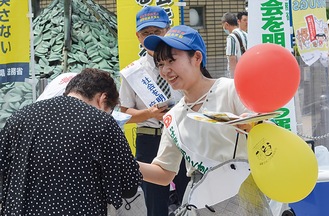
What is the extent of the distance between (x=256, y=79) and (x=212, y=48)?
12385 millimetres

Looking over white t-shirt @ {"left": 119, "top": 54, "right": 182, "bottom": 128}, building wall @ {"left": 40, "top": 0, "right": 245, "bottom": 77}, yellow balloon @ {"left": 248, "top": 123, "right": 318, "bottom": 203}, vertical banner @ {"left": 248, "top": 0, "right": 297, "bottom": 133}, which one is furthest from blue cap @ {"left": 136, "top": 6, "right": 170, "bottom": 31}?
building wall @ {"left": 40, "top": 0, "right": 245, "bottom": 77}

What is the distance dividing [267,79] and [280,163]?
37 centimetres

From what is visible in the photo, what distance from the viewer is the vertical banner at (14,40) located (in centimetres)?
629

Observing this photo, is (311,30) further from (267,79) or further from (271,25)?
(267,79)

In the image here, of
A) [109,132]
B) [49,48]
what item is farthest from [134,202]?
[49,48]

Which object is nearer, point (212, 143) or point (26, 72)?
point (212, 143)

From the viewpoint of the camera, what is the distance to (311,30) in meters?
6.15

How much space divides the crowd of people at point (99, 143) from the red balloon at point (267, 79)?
0.19 meters

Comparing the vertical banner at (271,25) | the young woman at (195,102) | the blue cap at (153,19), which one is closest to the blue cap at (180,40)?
the young woman at (195,102)

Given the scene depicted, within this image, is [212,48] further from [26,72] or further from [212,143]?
[212,143]

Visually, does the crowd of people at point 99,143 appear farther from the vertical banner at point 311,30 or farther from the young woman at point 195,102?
the vertical banner at point 311,30

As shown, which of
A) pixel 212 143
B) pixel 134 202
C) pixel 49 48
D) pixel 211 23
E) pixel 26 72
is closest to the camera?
pixel 212 143

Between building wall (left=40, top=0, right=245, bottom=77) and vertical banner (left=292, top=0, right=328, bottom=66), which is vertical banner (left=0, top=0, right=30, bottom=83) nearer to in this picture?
vertical banner (left=292, top=0, right=328, bottom=66)

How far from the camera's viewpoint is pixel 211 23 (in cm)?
1481
